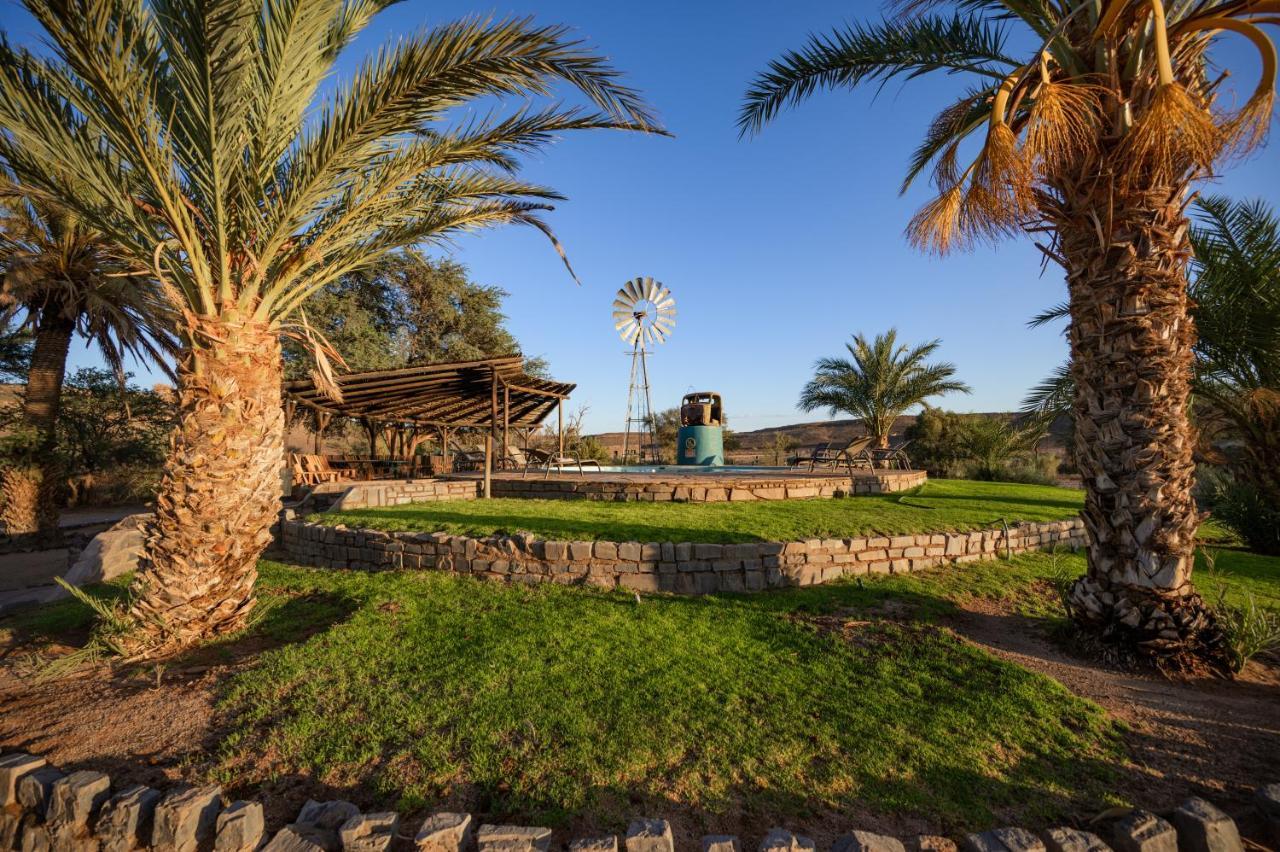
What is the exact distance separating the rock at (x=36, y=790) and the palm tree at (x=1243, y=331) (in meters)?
11.0

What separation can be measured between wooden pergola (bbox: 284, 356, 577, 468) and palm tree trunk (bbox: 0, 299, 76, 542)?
362cm

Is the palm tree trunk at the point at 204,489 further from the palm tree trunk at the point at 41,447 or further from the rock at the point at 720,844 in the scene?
the palm tree trunk at the point at 41,447

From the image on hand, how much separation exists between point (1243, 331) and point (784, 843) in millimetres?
10393

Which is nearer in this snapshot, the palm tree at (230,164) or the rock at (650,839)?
the rock at (650,839)

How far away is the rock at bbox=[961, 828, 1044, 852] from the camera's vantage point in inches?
79.4

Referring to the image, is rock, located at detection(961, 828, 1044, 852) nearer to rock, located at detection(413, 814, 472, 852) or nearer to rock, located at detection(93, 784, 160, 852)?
rock, located at detection(413, 814, 472, 852)

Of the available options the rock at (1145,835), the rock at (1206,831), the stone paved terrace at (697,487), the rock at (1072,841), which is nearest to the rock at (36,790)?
the rock at (1072,841)

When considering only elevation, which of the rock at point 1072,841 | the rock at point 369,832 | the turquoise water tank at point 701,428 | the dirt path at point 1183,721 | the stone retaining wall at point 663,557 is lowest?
the dirt path at point 1183,721

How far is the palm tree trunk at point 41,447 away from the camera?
9312 mm

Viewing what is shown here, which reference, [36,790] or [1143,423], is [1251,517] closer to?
[1143,423]

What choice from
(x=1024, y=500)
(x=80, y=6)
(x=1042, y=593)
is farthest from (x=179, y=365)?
(x=1024, y=500)

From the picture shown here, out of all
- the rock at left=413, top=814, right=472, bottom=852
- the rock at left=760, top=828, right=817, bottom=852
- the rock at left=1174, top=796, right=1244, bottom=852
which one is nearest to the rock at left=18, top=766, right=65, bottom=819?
the rock at left=413, top=814, right=472, bottom=852

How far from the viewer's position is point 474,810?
7.89 ft

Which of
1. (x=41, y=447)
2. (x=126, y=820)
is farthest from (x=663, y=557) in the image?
(x=41, y=447)
